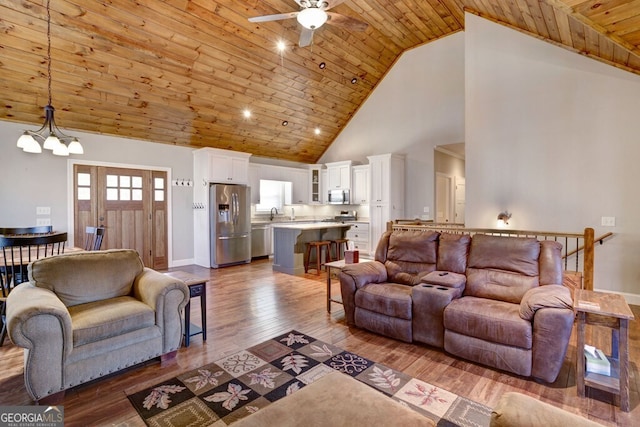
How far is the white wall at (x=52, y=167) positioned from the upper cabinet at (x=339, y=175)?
374 cm

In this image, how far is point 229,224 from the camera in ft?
22.2

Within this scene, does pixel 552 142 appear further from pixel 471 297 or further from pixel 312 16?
pixel 312 16

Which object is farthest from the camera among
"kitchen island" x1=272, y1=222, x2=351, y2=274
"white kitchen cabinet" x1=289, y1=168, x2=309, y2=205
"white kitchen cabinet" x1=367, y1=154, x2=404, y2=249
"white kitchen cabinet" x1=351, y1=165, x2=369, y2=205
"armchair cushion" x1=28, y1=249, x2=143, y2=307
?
"white kitchen cabinet" x1=289, y1=168, x2=309, y2=205

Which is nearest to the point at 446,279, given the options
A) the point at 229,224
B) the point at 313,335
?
the point at 313,335

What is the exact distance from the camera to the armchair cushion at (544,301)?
2.30 m

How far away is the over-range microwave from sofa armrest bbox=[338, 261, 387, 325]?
470 centimetres

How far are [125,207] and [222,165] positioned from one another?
2.02 metres

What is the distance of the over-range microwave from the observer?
26.7 feet

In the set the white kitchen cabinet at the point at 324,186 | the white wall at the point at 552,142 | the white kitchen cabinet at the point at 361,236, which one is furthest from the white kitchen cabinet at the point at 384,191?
the white wall at the point at 552,142

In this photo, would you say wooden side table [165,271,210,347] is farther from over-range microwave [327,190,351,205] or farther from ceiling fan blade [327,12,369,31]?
over-range microwave [327,190,351,205]

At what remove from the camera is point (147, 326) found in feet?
8.21

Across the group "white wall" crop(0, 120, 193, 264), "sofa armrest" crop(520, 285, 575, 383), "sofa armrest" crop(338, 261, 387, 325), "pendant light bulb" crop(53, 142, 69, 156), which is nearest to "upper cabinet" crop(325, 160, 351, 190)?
"white wall" crop(0, 120, 193, 264)

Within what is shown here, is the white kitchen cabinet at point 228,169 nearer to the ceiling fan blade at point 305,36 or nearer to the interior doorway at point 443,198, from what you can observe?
the ceiling fan blade at point 305,36

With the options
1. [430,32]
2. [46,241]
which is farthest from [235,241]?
[430,32]
